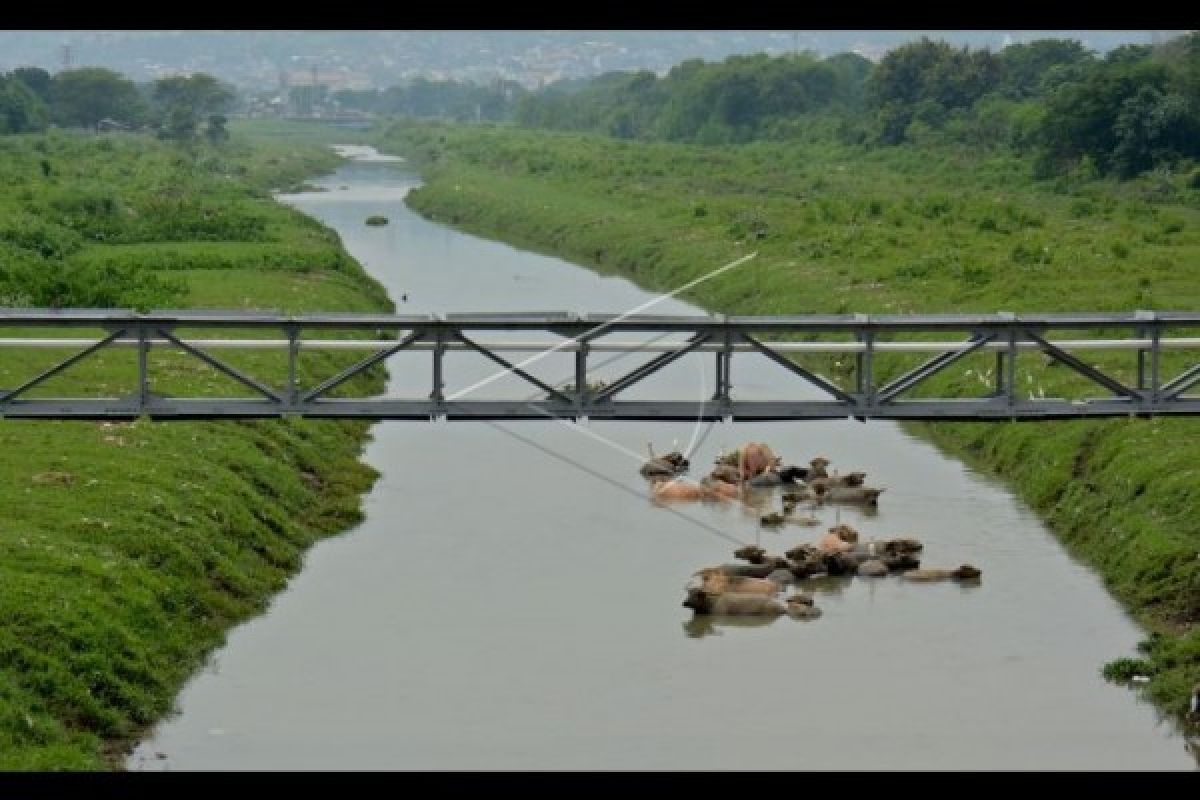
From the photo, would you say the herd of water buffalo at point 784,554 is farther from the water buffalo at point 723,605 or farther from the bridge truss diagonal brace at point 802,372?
the bridge truss diagonal brace at point 802,372

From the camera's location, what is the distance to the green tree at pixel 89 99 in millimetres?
187500

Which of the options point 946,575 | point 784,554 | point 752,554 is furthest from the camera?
point 784,554

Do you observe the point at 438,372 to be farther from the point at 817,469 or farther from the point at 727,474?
the point at 817,469

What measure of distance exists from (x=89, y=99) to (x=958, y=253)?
126165mm

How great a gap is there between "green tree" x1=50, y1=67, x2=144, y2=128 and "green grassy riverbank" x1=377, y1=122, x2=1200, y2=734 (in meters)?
43.9

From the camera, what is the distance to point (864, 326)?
29.5 metres

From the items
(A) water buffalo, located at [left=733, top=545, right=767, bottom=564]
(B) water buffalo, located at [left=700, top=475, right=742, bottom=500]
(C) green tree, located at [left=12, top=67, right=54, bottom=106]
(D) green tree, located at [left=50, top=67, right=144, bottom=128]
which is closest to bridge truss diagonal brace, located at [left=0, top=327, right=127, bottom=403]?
(A) water buffalo, located at [left=733, top=545, right=767, bottom=564]

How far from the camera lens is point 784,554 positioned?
39688 millimetres

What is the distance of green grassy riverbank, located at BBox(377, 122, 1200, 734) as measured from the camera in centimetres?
3947

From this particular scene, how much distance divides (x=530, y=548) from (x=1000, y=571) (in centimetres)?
715

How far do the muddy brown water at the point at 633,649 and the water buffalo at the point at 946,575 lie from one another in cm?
58

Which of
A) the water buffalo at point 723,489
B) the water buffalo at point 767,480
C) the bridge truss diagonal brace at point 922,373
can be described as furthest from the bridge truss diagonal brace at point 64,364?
the water buffalo at point 767,480

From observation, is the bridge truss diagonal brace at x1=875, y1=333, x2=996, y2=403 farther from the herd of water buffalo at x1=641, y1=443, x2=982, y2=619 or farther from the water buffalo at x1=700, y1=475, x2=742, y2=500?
the water buffalo at x1=700, y1=475, x2=742, y2=500

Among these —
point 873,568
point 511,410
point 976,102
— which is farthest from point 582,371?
point 976,102
